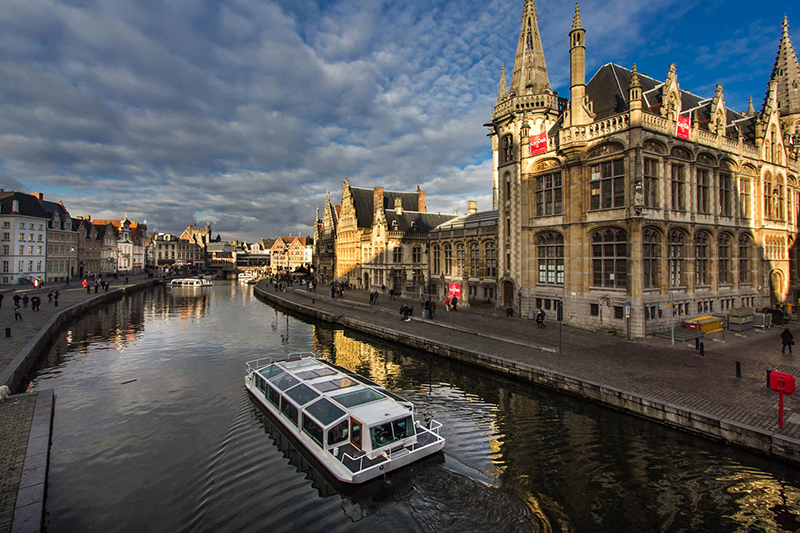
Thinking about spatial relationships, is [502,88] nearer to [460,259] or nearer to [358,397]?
[460,259]

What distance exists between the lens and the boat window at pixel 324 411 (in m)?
10.2

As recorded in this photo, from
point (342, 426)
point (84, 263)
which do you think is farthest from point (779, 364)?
point (84, 263)

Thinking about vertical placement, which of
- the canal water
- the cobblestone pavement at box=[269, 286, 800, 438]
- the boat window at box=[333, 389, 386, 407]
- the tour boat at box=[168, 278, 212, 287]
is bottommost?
the canal water

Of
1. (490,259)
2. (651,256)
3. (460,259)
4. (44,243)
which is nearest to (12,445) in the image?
(651,256)

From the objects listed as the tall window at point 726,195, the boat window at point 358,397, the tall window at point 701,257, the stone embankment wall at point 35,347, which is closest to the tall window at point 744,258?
the tall window at point 726,195

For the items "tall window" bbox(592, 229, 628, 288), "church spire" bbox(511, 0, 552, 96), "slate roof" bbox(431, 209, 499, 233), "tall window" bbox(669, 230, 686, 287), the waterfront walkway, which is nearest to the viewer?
the waterfront walkway

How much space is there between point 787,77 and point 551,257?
99.0 ft

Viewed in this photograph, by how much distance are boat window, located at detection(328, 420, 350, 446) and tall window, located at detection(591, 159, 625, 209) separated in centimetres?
2009

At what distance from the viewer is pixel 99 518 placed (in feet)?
27.1

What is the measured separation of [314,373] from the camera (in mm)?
13734

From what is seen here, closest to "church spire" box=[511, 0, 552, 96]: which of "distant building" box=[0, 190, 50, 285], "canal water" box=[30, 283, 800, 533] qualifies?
"canal water" box=[30, 283, 800, 533]

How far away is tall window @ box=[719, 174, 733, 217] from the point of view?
85.0 ft

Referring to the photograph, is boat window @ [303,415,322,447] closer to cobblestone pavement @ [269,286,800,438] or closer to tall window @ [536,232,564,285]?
cobblestone pavement @ [269,286,800,438]

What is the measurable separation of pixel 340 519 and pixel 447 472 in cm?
306
